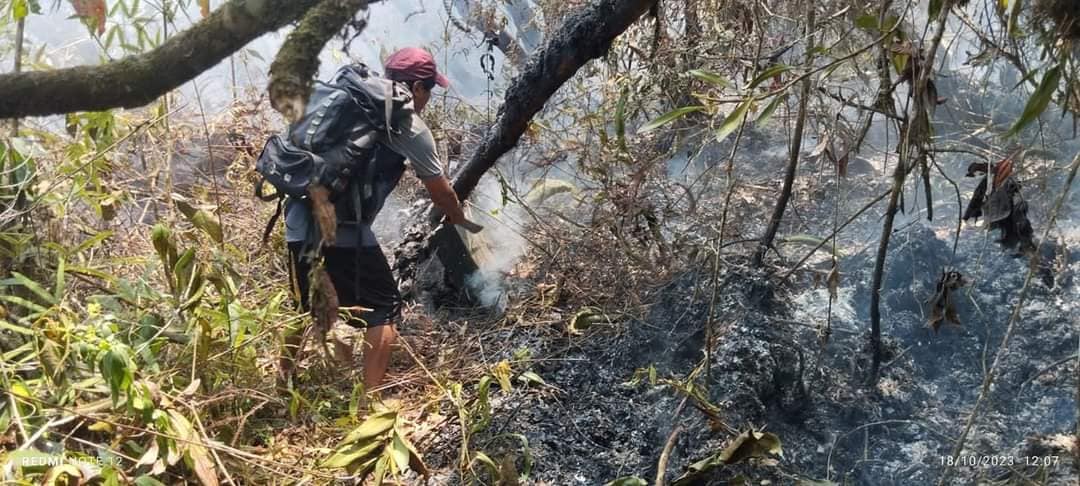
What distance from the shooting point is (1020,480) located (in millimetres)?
1714

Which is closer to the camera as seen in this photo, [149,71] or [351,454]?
[149,71]

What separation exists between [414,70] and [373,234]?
0.61 metres

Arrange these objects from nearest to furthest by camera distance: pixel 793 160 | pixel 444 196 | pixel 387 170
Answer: pixel 793 160 < pixel 387 170 < pixel 444 196

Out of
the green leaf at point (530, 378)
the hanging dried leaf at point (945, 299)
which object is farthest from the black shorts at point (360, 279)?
the hanging dried leaf at point (945, 299)

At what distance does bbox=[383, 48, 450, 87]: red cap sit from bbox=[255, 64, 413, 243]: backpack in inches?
5.5

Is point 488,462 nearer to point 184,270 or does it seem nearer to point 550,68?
point 184,270

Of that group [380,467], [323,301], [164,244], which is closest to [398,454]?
[380,467]

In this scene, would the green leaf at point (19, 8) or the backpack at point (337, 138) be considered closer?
the green leaf at point (19, 8)

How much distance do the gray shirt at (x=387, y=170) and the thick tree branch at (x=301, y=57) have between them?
3.50 feet

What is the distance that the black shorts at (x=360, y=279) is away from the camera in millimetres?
2590

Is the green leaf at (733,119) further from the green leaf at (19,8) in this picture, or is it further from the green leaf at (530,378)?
the green leaf at (19,8)

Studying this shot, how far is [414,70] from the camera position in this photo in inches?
101

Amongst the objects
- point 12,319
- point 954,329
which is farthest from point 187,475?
point 954,329

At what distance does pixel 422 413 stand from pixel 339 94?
114 centimetres
